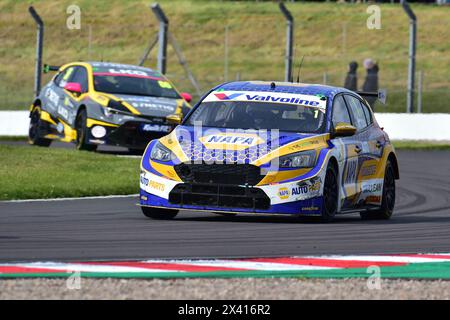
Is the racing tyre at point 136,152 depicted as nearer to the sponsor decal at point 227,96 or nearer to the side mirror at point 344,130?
the sponsor decal at point 227,96

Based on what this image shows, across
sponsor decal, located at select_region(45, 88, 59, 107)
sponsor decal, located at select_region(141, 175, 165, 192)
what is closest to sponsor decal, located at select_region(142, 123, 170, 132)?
sponsor decal, located at select_region(45, 88, 59, 107)

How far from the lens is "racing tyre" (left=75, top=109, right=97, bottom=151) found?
2323 cm

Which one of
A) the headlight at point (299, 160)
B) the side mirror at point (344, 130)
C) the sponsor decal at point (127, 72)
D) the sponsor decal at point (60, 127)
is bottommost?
the sponsor decal at point (60, 127)

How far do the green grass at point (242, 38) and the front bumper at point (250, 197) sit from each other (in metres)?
36.1

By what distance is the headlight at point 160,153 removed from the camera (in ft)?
44.6

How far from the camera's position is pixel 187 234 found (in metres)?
12.4

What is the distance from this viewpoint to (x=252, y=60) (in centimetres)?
5491

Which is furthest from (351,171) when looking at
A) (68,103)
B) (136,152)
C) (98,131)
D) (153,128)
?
(136,152)

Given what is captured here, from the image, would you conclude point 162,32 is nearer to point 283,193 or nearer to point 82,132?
point 82,132

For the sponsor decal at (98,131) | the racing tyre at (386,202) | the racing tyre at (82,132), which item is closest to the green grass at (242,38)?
the racing tyre at (82,132)

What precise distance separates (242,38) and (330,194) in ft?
140

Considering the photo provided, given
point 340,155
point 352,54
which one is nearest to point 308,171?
point 340,155

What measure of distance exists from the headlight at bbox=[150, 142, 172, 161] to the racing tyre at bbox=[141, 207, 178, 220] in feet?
1.72

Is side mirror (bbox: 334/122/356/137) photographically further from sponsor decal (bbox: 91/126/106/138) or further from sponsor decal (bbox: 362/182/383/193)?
sponsor decal (bbox: 91/126/106/138)
